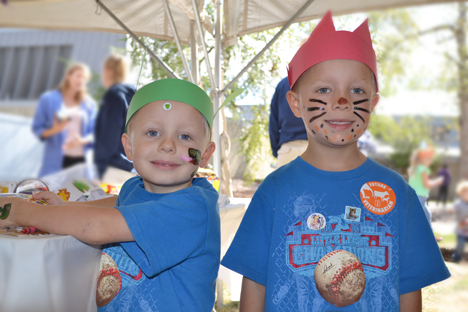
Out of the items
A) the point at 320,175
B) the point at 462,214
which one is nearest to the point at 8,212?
the point at 320,175

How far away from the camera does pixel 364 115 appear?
3.76ft

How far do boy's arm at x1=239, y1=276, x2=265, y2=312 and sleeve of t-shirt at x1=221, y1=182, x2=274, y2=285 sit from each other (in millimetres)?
30

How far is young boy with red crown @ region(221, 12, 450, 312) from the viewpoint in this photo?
1.10m

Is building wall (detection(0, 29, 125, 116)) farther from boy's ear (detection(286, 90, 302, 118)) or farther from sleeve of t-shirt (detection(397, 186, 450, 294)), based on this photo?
sleeve of t-shirt (detection(397, 186, 450, 294))

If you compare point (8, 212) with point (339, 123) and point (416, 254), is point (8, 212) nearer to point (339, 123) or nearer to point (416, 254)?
point (339, 123)

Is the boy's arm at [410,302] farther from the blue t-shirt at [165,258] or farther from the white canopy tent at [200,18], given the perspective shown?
the white canopy tent at [200,18]

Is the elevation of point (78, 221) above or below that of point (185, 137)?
below

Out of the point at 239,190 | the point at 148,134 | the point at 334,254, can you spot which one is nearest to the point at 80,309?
the point at 148,134

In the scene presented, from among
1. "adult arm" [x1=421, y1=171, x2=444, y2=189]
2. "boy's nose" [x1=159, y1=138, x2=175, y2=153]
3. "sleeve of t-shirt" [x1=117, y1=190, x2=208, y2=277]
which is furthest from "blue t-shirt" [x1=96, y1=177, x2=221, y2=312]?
A: "adult arm" [x1=421, y1=171, x2=444, y2=189]

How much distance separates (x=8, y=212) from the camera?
97cm

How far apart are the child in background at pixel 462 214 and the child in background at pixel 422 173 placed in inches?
8.8

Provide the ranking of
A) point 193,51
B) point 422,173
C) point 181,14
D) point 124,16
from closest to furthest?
point 124,16 → point 422,173 → point 181,14 → point 193,51

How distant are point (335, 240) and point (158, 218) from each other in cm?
50

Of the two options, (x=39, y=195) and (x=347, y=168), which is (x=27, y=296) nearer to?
(x=39, y=195)
